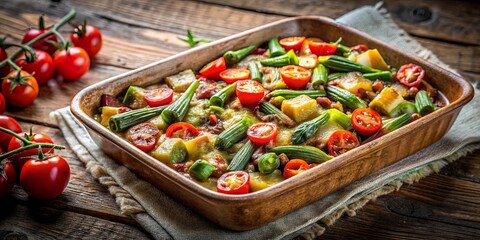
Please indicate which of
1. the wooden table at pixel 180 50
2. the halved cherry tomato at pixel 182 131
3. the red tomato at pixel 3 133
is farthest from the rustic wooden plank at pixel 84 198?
the halved cherry tomato at pixel 182 131

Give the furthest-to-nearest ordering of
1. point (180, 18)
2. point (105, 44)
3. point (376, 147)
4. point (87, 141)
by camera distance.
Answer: point (180, 18) < point (105, 44) < point (87, 141) < point (376, 147)

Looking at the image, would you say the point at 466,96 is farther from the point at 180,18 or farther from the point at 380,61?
the point at 180,18

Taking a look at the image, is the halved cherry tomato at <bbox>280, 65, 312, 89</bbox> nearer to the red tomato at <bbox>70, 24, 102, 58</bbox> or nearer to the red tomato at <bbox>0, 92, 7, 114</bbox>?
the red tomato at <bbox>70, 24, 102, 58</bbox>

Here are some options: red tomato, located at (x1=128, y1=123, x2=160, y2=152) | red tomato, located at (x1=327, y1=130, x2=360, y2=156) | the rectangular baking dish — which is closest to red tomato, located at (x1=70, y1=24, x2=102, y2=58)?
the rectangular baking dish

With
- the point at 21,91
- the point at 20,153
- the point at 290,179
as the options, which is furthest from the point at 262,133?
the point at 21,91

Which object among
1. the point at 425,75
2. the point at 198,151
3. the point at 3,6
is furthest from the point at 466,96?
the point at 3,6
